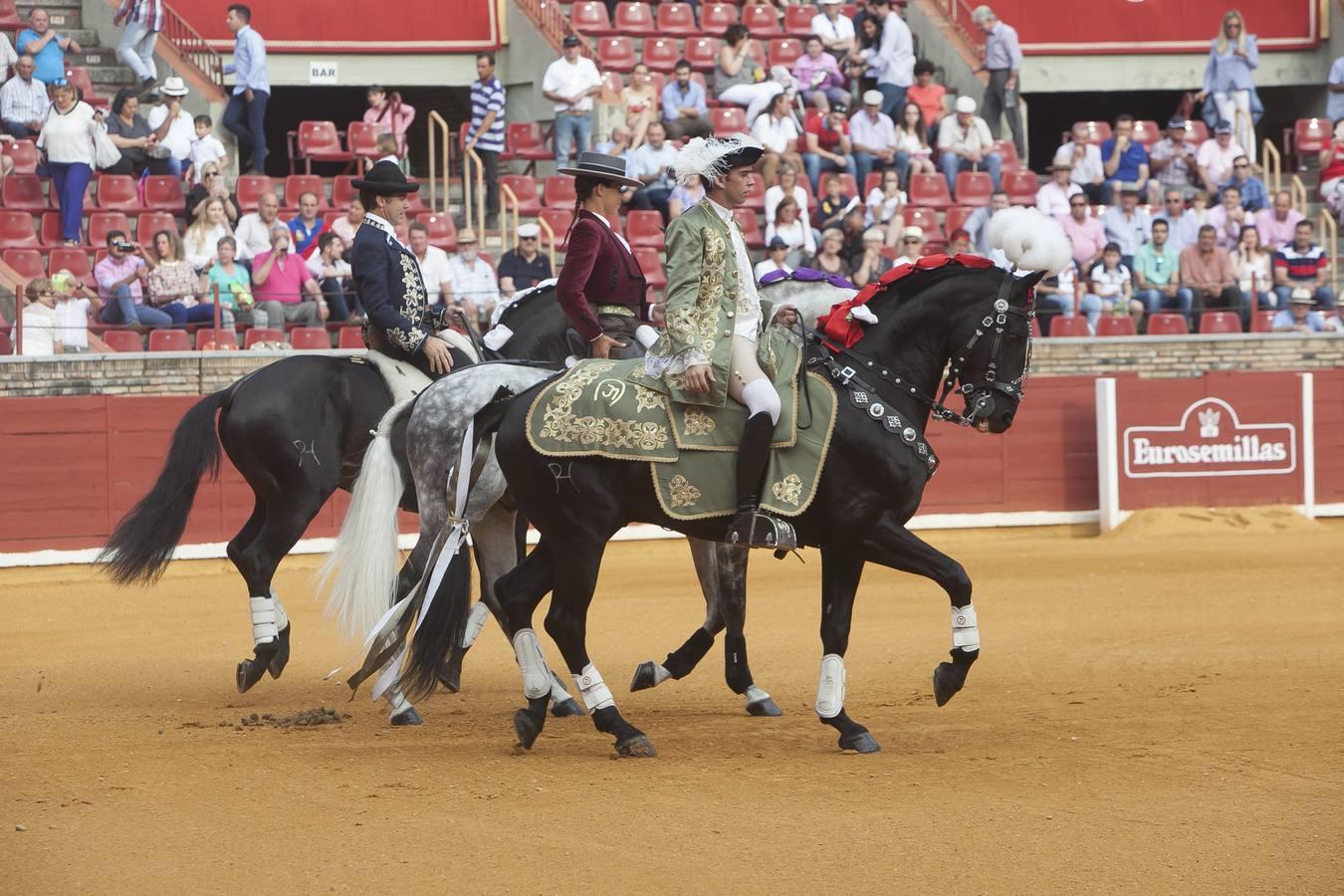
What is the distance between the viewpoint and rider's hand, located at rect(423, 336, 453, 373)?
7.97 metres

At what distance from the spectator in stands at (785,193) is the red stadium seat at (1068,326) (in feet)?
8.05

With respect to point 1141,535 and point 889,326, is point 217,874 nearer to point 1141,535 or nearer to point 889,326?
point 889,326

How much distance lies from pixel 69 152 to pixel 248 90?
2.35 m

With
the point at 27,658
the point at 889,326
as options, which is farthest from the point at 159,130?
the point at 889,326

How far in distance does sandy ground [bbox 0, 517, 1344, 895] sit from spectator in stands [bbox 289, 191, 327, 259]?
5257mm

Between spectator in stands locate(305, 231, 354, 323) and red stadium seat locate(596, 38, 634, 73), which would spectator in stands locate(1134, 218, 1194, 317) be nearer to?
red stadium seat locate(596, 38, 634, 73)

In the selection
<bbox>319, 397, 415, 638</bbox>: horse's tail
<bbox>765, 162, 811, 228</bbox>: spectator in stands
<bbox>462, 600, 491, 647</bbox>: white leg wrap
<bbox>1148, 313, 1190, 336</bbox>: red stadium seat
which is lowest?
<bbox>462, 600, 491, 647</bbox>: white leg wrap

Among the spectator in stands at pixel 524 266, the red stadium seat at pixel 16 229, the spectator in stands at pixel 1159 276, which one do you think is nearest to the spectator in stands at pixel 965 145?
the spectator in stands at pixel 1159 276

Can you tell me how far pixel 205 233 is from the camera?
14.8 metres

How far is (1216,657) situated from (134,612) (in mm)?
6688

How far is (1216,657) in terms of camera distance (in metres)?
8.50

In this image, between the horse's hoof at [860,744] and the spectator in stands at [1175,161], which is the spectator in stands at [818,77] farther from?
the horse's hoof at [860,744]

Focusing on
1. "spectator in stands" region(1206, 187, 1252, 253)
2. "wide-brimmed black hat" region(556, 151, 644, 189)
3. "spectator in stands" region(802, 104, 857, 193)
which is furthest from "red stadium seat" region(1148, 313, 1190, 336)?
"wide-brimmed black hat" region(556, 151, 644, 189)

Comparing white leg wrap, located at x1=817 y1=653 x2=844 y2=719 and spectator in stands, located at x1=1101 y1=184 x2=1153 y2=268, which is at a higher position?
spectator in stands, located at x1=1101 y1=184 x2=1153 y2=268
